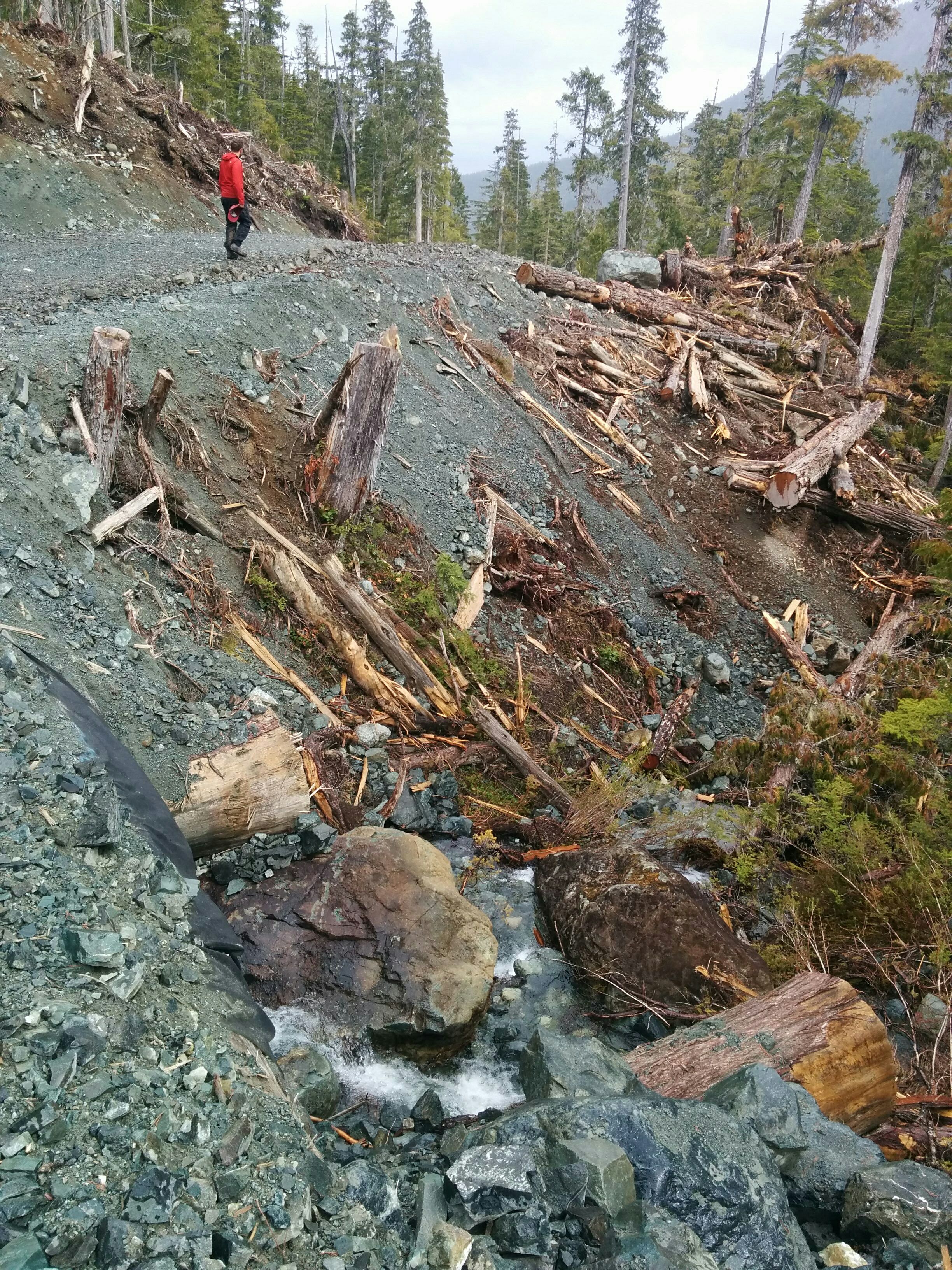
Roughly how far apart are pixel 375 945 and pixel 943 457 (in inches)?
689

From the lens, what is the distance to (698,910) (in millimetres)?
5344

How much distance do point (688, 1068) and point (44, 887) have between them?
3.48 meters

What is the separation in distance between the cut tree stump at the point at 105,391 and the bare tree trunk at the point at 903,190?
17718 millimetres

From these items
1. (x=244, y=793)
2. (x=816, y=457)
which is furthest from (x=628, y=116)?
(x=244, y=793)

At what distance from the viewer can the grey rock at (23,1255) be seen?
1.91m

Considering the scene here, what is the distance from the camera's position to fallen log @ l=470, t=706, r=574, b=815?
6.91m

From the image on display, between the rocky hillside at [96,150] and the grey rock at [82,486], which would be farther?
the rocky hillside at [96,150]

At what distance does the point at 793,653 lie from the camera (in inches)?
391

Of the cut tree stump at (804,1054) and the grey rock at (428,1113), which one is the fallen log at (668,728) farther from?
the grey rock at (428,1113)

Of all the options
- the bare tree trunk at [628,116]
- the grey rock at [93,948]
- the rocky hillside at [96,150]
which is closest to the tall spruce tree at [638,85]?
the bare tree trunk at [628,116]

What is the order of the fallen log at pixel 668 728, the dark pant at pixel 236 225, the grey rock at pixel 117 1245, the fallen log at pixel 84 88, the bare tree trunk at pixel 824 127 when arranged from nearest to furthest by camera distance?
the grey rock at pixel 117 1245, the fallen log at pixel 668 728, the dark pant at pixel 236 225, the fallen log at pixel 84 88, the bare tree trunk at pixel 824 127

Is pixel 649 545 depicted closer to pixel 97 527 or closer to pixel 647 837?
pixel 647 837

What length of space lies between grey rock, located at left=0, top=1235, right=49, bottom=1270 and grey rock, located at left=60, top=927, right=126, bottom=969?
1.04 meters

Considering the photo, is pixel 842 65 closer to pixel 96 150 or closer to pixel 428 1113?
pixel 96 150
